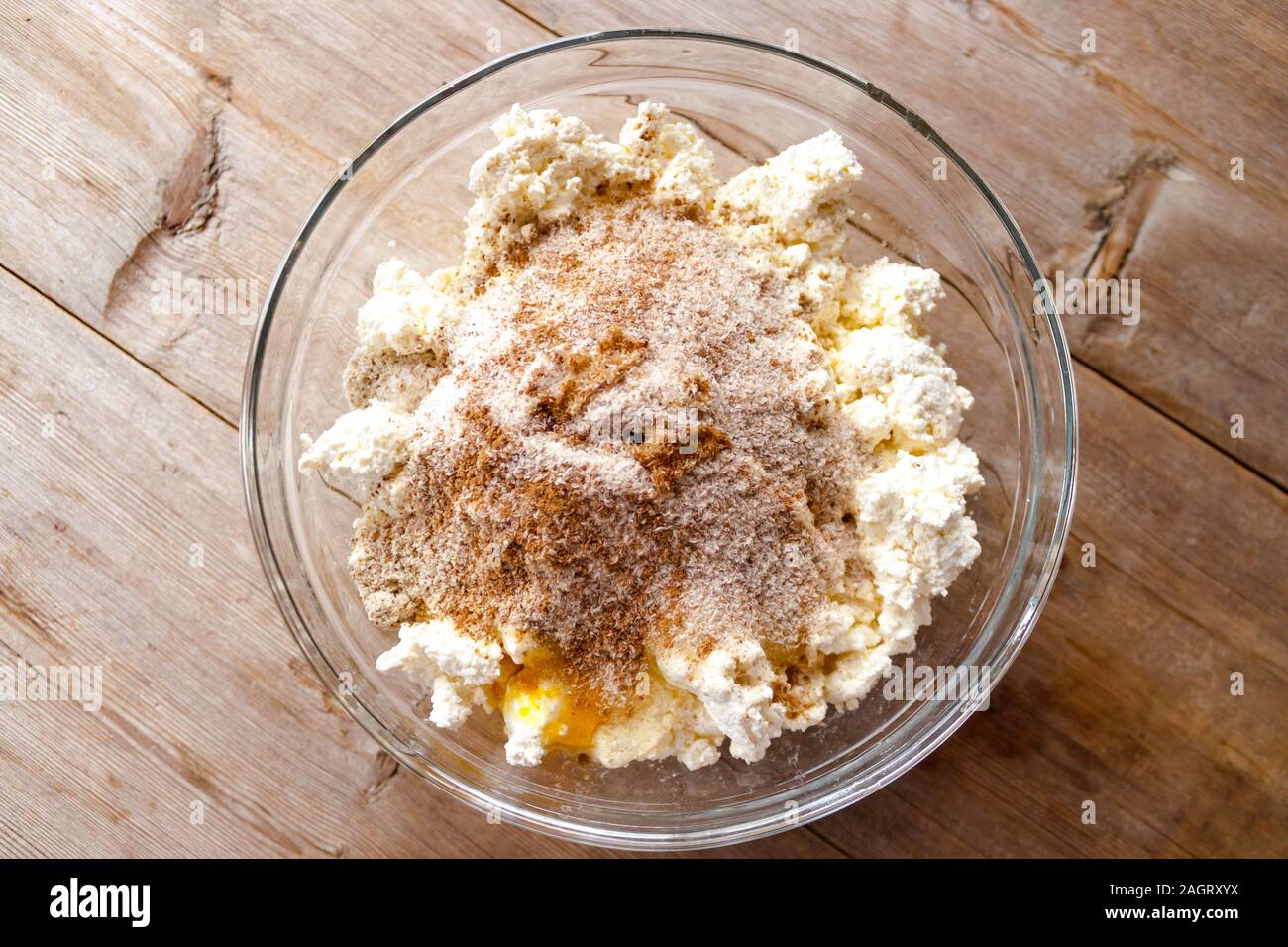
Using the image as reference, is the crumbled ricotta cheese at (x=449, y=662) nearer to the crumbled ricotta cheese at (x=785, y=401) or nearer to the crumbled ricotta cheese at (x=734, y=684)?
the crumbled ricotta cheese at (x=785, y=401)

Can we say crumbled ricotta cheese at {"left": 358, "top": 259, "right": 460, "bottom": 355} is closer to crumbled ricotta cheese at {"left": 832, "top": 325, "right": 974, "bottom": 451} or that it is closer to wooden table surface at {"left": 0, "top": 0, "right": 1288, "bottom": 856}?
wooden table surface at {"left": 0, "top": 0, "right": 1288, "bottom": 856}

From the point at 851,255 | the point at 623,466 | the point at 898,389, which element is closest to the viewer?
the point at 623,466

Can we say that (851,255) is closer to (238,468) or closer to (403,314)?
(403,314)

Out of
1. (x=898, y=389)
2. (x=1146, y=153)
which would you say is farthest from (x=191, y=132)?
(x=1146, y=153)

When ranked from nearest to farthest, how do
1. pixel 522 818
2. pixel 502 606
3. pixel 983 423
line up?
pixel 502 606
pixel 522 818
pixel 983 423

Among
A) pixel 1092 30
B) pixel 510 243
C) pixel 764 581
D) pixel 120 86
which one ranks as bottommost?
pixel 764 581

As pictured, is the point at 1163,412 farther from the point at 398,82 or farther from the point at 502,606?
the point at 398,82
